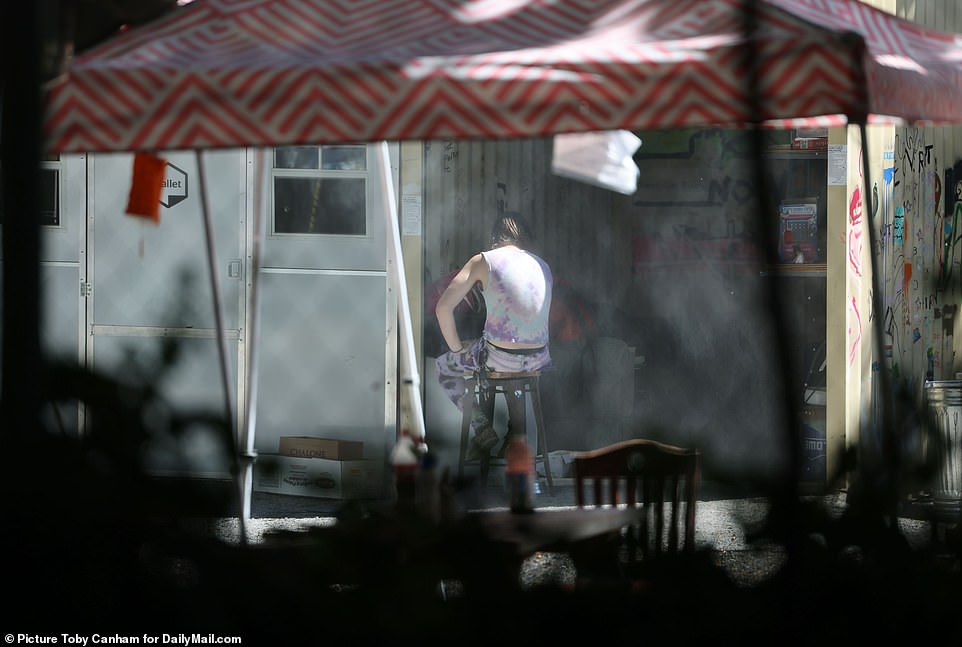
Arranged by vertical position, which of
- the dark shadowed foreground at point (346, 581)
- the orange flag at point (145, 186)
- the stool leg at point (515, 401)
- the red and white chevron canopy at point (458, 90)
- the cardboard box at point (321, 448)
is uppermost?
the red and white chevron canopy at point (458, 90)

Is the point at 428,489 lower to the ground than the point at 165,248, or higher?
lower

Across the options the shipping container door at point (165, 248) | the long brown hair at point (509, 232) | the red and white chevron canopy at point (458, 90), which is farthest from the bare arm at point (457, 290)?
the red and white chevron canopy at point (458, 90)

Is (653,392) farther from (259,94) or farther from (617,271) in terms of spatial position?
(259,94)

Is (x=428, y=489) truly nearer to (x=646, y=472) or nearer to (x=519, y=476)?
(x=519, y=476)

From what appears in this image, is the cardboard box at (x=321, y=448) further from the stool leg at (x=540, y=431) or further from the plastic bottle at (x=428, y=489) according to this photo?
the plastic bottle at (x=428, y=489)

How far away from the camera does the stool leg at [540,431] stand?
24.8ft

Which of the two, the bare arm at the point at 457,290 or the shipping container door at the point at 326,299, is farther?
the shipping container door at the point at 326,299

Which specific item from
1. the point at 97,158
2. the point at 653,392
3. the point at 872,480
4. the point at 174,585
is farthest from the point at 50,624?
the point at 653,392

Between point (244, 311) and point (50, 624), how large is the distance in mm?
6192

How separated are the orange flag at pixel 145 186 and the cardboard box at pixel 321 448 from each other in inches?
169

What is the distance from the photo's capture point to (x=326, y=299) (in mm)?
8141

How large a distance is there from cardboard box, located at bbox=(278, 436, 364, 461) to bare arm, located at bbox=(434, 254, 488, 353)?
0.96m

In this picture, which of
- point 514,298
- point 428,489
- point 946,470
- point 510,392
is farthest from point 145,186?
point 510,392

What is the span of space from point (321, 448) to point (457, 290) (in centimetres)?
147
